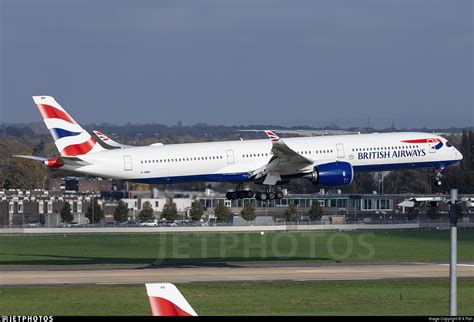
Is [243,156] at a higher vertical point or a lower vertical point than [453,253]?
higher

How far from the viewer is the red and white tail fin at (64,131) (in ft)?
263

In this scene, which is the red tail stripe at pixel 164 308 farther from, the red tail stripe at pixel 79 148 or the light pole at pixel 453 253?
the red tail stripe at pixel 79 148

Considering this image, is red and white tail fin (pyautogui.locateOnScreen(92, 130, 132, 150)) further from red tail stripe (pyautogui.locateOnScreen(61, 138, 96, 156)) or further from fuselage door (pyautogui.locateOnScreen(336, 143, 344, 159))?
fuselage door (pyautogui.locateOnScreen(336, 143, 344, 159))

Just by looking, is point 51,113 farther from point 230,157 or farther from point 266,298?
point 266,298

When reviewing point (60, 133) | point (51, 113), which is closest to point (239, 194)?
point (60, 133)

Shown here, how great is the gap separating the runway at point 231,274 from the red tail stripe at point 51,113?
13746 millimetres

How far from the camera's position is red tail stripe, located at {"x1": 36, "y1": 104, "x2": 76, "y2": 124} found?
83562 millimetres

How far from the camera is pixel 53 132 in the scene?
82.7m

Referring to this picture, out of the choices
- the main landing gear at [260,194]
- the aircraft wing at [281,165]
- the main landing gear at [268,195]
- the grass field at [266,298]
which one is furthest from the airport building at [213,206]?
the grass field at [266,298]

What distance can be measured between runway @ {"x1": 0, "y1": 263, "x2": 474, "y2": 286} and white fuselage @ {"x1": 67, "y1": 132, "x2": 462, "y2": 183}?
23.0 feet

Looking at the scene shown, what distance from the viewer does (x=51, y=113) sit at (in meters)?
83.9

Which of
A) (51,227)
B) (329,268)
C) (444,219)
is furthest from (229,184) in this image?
(444,219)

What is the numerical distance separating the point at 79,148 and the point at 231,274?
1658 cm

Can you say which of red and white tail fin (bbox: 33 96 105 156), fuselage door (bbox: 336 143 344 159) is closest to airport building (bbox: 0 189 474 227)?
red and white tail fin (bbox: 33 96 105 156)
